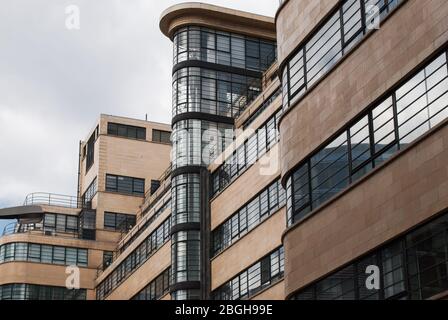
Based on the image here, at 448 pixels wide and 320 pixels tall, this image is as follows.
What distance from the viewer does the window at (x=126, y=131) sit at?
8548 centimetres

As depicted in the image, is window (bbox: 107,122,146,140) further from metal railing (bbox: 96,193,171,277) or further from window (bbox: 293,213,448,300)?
window (bbox: 293,213,448,300)

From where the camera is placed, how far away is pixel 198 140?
190 ft

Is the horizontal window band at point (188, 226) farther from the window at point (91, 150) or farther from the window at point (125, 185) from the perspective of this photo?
the window at point (91, 150)

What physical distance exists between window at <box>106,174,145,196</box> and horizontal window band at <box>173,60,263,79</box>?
82.4 ft

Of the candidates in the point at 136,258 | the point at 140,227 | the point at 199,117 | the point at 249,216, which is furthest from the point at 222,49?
the point at 249,216

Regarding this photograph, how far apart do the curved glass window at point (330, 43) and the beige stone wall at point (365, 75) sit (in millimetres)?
510

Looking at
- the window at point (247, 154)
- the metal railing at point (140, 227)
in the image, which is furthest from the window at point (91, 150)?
the window at point (247, 154)

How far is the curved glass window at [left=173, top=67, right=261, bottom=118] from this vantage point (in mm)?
59438

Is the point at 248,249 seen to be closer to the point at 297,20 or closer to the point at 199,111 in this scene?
the point at 199,111

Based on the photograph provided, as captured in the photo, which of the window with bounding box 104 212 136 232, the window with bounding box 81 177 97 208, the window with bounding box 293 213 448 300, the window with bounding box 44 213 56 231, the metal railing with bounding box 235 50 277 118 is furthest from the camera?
the window with bounding box 81 177 97 208

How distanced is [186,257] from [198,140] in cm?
769

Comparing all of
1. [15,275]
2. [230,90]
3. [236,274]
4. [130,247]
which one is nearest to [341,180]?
[236,274]

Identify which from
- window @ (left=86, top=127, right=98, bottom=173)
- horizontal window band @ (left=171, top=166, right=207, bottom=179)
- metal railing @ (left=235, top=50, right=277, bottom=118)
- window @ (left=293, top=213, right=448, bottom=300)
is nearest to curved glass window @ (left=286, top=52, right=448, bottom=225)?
window @ (left=293, top=213, right=448, bottom=300)

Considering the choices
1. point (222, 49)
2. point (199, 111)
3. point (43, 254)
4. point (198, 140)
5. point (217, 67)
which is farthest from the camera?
point (43, 254)
